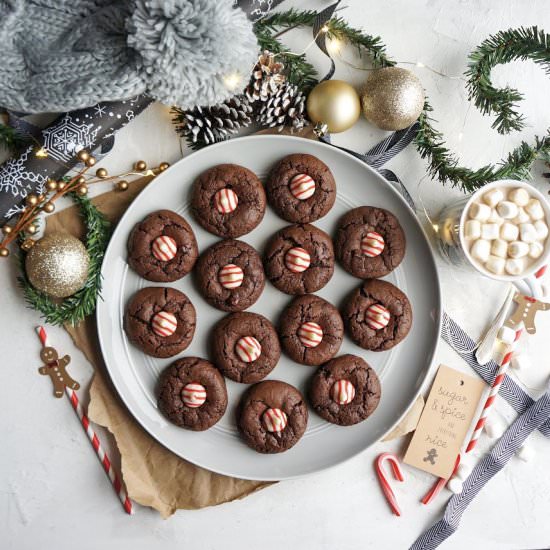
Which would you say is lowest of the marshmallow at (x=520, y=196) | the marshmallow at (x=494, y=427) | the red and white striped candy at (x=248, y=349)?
the marshmallow at (x=494, y=427)

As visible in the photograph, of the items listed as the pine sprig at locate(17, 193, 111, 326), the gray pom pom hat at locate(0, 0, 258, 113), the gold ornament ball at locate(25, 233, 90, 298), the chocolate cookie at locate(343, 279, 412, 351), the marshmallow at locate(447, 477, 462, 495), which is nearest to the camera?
the gray pom pom hat at locate(0, 0, 258, 113)

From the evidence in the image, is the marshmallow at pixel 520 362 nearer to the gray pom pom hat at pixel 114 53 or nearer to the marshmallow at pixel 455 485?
the marshmallow at pixel 455 485

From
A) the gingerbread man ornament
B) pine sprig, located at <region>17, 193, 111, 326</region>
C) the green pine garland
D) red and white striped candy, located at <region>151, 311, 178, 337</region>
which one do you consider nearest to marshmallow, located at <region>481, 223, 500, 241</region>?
the green pine garland

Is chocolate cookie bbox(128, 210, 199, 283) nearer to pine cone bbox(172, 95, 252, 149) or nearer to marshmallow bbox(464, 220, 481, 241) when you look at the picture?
pine cone bbox(172, 95, 252, 149)

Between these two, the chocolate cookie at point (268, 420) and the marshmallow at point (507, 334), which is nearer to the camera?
the chocolate cookie at point (268, 420)

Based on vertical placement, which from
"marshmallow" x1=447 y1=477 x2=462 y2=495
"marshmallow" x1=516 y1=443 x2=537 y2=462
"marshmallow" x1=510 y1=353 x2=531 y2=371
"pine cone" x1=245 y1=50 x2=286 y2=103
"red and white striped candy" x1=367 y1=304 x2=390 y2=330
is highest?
"pine cone" x1=245 y1=50 x2=286 y2=103

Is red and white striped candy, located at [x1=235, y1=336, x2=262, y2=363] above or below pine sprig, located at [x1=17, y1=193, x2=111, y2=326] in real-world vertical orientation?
below

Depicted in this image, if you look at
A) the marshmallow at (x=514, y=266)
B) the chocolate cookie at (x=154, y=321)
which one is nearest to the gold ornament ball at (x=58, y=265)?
the chocolate cookie at (x=154, y=321)
